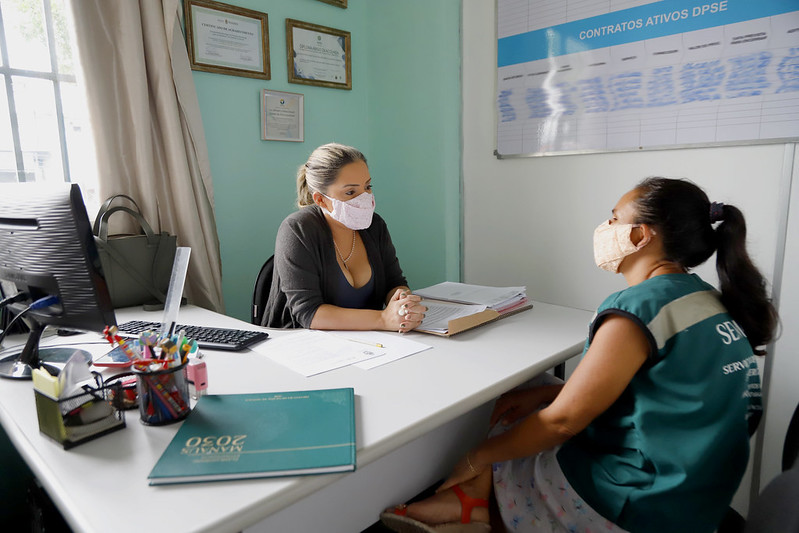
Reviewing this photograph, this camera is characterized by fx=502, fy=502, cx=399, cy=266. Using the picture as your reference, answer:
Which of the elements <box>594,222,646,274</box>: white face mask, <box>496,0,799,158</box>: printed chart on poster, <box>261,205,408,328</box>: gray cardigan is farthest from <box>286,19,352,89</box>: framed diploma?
<box>594,222,646,274</box>: white face mask

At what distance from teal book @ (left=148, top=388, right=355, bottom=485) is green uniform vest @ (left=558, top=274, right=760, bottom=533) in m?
0.53

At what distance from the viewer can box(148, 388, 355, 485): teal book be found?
2.33 feet

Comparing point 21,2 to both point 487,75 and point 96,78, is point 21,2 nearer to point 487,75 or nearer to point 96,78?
point 96,78

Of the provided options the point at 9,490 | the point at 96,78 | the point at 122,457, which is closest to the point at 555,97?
the point at 96,78

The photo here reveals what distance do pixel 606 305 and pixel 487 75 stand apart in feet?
5.13

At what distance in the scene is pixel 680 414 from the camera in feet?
2.92

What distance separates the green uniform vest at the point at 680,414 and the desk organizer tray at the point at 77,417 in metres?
0.88

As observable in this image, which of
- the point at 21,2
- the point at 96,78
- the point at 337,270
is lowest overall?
the point at 337,270

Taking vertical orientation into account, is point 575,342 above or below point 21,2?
below

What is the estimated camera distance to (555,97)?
1994 millimetres

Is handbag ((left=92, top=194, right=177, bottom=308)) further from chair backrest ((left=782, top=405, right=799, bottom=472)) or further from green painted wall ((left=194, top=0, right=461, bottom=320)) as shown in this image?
chair backrest ((left=782, top=405, right=799, bottom=472))

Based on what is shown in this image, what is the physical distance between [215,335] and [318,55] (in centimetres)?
170

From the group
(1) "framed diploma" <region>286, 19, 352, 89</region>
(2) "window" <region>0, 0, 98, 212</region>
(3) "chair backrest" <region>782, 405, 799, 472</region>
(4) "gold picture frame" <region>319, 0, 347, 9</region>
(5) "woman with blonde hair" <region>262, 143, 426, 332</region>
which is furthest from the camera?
(4) "gold picture frame" <region>319, 0, 347, 9</region>

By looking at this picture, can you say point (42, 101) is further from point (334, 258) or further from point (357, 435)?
point (357, 435)
